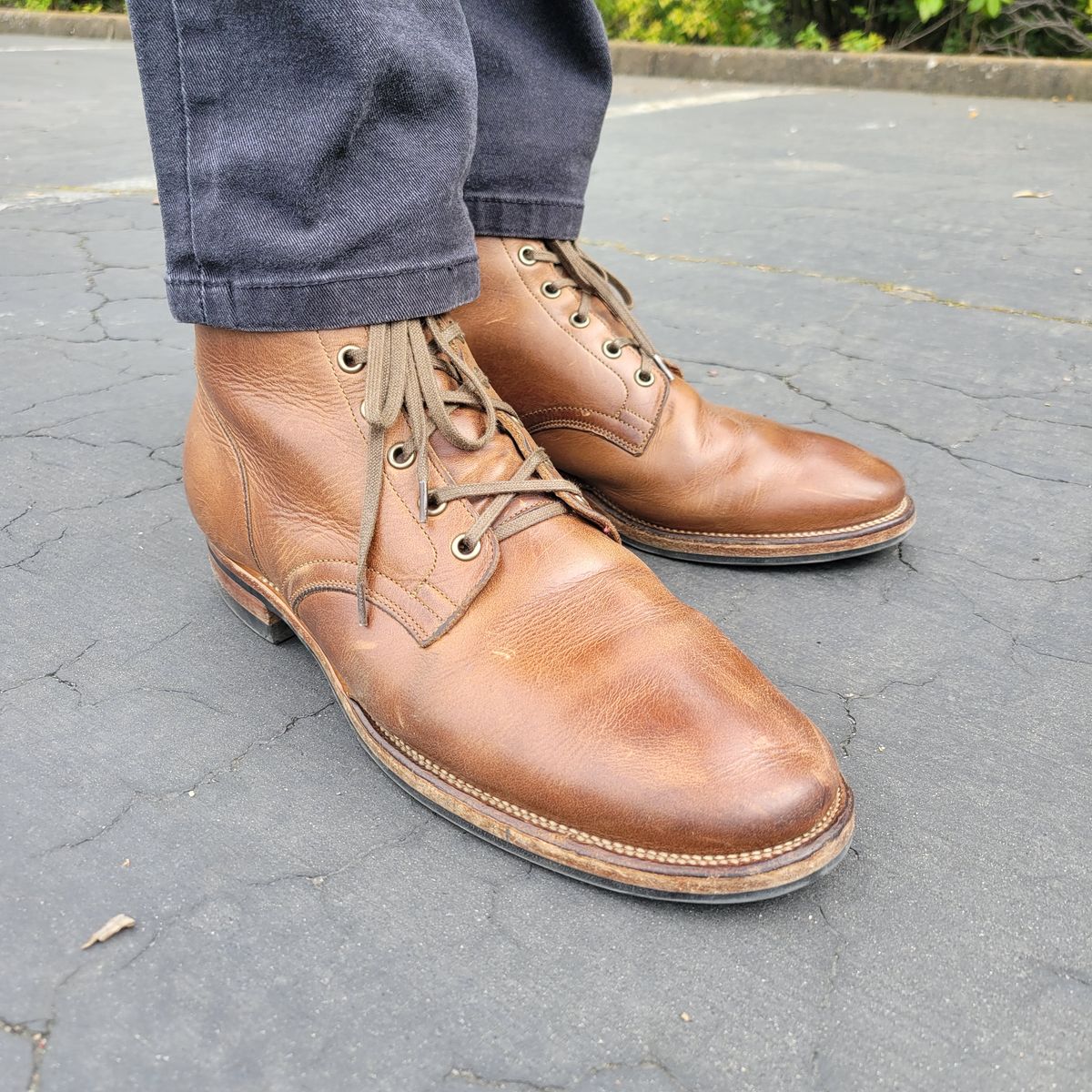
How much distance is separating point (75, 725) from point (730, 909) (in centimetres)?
71

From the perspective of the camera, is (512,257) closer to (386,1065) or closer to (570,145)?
(570,145)

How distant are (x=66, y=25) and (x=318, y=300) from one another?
32.6 ft

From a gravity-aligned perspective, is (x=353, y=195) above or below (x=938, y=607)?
above

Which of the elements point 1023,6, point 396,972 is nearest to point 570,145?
point 396,972

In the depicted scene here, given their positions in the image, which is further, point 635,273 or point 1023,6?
point 1023,6

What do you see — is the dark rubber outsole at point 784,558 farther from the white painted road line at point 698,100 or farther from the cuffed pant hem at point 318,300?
the white painted road line at point 698,100

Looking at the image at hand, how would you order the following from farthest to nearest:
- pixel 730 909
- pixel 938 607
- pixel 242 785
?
pixel 938 607, pixel 242 785, pixel 730 909

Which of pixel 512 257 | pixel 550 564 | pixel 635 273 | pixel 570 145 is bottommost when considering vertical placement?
pixel 635 273

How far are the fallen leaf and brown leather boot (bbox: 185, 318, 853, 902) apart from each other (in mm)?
270

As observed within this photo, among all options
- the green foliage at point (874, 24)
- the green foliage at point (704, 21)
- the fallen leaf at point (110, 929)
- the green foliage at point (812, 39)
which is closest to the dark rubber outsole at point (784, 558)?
the fallen leaf at point (110, 929)

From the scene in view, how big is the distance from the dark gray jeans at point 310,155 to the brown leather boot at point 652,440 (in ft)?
0.86

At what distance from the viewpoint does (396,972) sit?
849 millimetres

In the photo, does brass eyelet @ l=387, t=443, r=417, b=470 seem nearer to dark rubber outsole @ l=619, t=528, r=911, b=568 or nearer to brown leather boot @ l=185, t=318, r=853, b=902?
brown leather boot @ l=185, t=318, r=853, b=902

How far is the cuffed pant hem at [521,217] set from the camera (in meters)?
1.36
